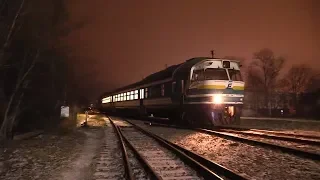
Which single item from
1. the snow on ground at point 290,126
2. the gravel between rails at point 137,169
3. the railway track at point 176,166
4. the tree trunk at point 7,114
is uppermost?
the tree trunk at point 7,114

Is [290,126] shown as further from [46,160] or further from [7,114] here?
[7,114]

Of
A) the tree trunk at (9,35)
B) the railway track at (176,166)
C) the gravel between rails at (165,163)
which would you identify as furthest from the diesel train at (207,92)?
the tree trunk at (9,35)

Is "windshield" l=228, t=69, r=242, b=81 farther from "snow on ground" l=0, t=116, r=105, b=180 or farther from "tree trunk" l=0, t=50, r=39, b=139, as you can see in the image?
"tree trunk" l=0, t=50, r=39, b=139

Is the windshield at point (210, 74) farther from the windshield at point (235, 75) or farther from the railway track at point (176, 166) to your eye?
the railway track at point (176, 166)

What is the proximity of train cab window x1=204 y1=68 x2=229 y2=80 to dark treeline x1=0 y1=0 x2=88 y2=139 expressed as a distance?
789cm

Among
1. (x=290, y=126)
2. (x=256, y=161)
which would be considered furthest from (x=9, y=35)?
(x=290, y=126)

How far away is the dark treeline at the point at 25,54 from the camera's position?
14.3 metres

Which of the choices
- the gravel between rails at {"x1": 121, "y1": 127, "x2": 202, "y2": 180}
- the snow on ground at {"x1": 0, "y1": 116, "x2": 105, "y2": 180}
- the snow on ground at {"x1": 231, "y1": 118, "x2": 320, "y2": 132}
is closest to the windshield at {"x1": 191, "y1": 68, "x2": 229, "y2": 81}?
the snow on ground at {"x1": 231, "y1": 118, "x2": 320, "y2": 132}

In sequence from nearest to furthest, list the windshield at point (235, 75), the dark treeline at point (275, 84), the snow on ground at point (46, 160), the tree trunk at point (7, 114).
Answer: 1. the snow on ground at point (46, 160)
2. the tree trunk at point (7, 114)
3. the windshield at point (235, 75)
4. the dark treeline at point (275, 84)

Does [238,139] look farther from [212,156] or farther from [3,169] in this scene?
[3,169]

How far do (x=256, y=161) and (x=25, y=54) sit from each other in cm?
1307

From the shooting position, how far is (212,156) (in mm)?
10453

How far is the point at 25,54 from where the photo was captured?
17.3 metres

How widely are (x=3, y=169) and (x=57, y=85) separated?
1954 centimetres
